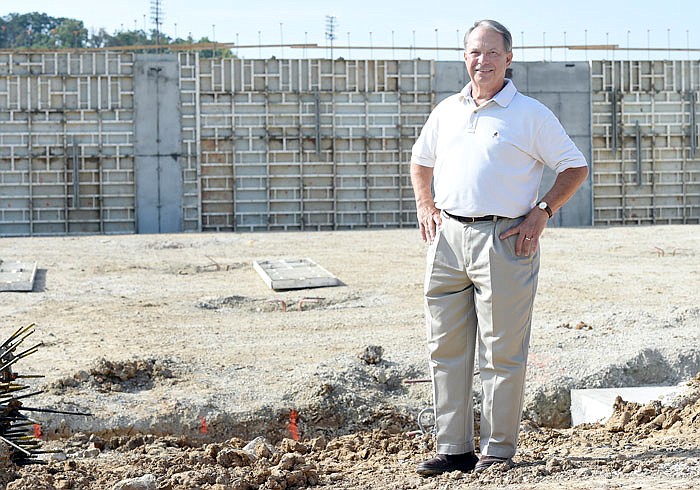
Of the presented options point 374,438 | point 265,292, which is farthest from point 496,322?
point 265,292

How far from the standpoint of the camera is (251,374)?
22.8 feet

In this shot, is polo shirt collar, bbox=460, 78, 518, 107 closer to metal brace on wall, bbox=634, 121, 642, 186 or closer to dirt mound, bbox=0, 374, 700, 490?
dirt mound, bbox=0, 374, 700, 490

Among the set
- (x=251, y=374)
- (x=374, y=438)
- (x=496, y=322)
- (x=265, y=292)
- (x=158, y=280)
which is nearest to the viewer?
(x=496, y=322)

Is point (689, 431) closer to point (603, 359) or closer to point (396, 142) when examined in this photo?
point (603, 359)

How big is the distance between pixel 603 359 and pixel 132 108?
1789 cm

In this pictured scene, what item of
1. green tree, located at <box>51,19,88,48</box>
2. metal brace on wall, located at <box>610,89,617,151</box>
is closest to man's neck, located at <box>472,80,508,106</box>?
metal brace on wall, located at <box>610,89,617,151</box>

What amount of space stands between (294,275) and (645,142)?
15.4m

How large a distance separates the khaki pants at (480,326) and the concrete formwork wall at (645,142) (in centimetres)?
2139

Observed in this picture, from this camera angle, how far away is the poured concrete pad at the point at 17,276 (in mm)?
11492

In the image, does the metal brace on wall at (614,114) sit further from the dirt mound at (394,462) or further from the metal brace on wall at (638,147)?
the dirt mound at (394,462)

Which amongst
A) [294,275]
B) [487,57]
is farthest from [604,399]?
[294,275]

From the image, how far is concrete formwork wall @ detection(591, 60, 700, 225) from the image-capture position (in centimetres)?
2458

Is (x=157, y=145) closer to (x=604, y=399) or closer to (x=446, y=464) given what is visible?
(x=604, y=399)

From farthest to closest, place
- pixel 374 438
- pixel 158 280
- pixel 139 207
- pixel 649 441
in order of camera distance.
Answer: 1. pixel 139 207
2. pixel 158 280
3. pixel 374 438
4. pixel 649 441
